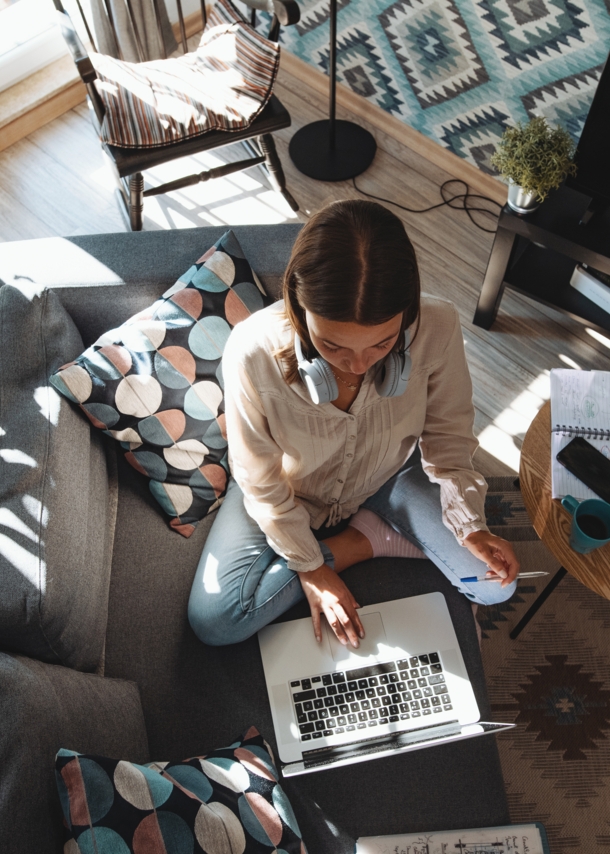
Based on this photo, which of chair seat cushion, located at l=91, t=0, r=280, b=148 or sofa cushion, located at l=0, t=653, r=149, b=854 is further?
chair seat cushion, located at l=91, t=0, r=280, b=148

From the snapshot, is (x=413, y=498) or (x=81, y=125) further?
(x=81, y=125)

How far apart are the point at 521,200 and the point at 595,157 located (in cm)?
19

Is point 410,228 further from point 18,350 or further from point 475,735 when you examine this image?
point 475,735

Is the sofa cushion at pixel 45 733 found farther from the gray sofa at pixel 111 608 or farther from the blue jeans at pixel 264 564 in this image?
the blue jeans at pixel 264 564

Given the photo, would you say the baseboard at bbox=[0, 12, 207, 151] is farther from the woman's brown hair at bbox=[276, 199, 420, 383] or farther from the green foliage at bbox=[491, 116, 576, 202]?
the woman's brown hair at bbox=[276, 199, 420, 383]

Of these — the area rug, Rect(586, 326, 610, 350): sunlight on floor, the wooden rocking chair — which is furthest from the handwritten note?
the wooden rocking chair

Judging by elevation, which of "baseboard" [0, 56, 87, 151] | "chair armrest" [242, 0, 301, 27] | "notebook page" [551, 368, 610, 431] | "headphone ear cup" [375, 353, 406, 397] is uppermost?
"chair armrest" [242, 0, 301, 27]

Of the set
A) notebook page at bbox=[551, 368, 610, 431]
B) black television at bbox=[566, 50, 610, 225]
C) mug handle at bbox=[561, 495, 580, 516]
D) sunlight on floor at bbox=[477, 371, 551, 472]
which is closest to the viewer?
mug handle at bbox=[561, 495, 580, 516]

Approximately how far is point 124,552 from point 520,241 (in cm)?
149

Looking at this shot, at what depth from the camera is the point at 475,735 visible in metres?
1.25

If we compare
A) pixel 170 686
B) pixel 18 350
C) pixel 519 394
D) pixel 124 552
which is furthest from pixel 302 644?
pixel 519 394

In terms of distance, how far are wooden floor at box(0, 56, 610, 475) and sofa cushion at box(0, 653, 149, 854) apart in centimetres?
126

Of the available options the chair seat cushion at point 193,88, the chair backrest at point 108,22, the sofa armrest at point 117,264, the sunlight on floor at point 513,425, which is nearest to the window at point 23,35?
the chair backrest at point 108,22

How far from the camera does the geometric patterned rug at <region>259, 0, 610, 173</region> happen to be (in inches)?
75.8
